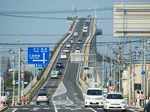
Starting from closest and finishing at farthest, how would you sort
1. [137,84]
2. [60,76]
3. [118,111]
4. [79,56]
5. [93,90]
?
1. [118,111]
2. [93,90]
3. [137,84]
4. [79,56]
5. [60,76]

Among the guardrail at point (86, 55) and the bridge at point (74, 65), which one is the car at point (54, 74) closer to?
the bridge at point (74, 65)

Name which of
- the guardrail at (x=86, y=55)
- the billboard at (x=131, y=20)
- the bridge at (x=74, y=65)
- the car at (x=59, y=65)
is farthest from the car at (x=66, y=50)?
the billboard at (x=131, y=20)

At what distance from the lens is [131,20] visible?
53625 millimetres

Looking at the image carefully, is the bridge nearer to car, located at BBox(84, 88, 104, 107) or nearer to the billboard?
car, located at BBox(84, 88, 104, 107)

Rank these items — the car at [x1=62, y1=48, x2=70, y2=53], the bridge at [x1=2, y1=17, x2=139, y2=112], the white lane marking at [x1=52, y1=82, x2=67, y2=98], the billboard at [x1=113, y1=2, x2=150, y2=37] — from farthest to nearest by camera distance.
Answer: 1. the car at [x1=62, y1=48, x2=70, y2=53]
2. the bridge at [x1=2, y1=17, x2=139, y2=112]
3. the white lane marking at [x1=52, y1=82, x2=67, y2=98]
4. the billboard at [x1=113, y1=2, x2=150, y2=37]

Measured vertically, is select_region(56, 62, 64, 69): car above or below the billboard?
below

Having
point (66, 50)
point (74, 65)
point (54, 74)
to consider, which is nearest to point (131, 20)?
point (54, 74)

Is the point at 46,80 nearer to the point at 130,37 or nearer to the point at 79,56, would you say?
the point at 79,56

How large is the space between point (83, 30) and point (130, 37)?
101421mm

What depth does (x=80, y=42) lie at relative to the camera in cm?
14875

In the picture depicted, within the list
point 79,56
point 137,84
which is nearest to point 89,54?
point 79,56

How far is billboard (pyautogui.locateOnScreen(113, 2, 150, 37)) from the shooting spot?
51.9 meters

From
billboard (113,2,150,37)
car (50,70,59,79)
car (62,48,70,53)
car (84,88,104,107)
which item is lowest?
car (50,70,59,79)

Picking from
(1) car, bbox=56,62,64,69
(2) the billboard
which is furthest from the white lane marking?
(2) the billboard
